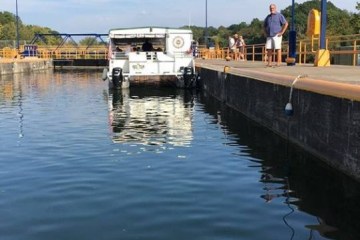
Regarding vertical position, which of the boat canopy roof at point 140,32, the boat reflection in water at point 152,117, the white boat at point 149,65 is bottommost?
the boat reflection in water at point 152,117

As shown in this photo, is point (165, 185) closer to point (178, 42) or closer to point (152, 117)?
point (152, 117)

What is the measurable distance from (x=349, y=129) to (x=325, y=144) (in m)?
1.07

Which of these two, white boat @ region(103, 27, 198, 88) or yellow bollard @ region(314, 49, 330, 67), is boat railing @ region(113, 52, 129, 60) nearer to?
white boat @ region(103, 27, 198, 88)

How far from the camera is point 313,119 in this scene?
8695mm

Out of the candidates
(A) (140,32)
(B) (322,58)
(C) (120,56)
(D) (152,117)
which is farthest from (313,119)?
(C) (120,56)

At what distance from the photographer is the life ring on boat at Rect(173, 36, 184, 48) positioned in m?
26.3

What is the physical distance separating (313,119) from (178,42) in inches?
718

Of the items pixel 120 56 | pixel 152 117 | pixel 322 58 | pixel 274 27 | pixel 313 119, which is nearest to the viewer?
pixel 313 119

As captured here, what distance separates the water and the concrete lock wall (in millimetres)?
262

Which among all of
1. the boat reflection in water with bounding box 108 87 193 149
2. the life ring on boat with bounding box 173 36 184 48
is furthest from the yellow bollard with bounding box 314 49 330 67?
the life ring on boat with bounding box 173 36 184 48

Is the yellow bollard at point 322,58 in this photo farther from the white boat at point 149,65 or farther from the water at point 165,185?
the white boat at point 149,65

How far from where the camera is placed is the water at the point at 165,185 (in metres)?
5.54

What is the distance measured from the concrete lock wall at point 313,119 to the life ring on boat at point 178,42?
11.9 meters

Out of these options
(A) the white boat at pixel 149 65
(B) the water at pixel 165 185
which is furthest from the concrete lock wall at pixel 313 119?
(A) the white boat at pixel 149 65
